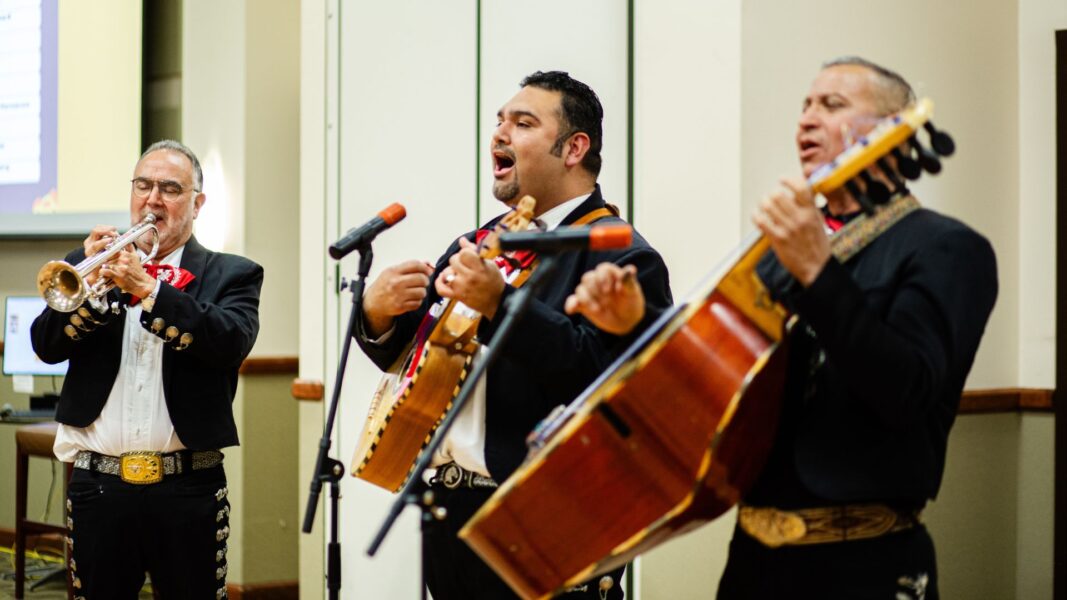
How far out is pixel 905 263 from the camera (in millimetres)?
1637

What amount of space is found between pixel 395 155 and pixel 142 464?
1.29m

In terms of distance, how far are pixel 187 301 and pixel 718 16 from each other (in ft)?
5.30

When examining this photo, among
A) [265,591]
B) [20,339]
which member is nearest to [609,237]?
[265,591]

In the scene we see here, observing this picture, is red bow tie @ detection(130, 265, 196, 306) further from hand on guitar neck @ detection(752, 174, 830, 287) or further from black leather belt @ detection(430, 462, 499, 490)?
hand on guitar neck @ detection(752, 174, 830, 287)

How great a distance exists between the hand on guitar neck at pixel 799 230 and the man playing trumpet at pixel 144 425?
178cm

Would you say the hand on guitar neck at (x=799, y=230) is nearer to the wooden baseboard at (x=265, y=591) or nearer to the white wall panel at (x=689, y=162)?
the white wall panel at (x=689, y=162)

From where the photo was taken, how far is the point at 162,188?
10.3 feet

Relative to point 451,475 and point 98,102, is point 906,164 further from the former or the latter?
point 98,102

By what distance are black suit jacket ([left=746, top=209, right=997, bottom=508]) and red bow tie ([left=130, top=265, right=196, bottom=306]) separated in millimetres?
1896

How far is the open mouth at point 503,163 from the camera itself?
95.3 inches

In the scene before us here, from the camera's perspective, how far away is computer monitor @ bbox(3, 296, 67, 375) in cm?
542

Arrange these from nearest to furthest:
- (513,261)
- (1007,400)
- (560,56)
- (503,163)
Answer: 1. (513,261)
2. (503,163)
3. (560,56)
4. (1007,400)

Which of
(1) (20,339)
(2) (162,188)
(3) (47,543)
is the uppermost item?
(2) (162,188)

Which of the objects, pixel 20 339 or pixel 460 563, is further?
pixel 20 339
